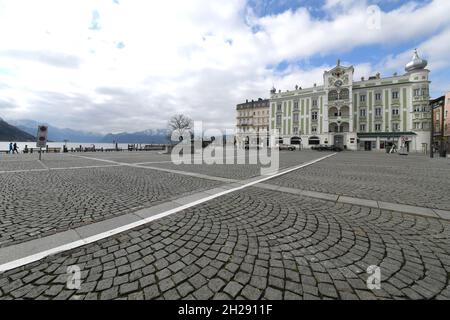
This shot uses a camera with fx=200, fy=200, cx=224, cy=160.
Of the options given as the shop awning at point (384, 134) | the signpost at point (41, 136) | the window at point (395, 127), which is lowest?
the signpost at point (41, 136)

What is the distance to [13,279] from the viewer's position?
89.0 inches

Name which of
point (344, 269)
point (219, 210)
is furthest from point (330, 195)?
point (344, 269)

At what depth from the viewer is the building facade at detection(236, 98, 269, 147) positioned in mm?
74844

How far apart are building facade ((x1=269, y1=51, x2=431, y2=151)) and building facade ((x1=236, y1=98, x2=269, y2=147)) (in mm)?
13019

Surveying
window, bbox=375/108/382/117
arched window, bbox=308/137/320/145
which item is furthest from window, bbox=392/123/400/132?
arched window, bbox=308/137/320/145

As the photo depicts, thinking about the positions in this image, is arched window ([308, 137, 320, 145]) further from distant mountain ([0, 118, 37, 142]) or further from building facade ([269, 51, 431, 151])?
distant mountain ([0, 118, 37, 142])

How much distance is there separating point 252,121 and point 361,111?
37.7m

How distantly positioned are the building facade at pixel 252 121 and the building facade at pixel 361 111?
13019 millimetres

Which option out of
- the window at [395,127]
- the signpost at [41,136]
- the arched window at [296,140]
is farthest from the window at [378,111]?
the signpost at [41,136]

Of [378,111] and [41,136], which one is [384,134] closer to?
[378,111]

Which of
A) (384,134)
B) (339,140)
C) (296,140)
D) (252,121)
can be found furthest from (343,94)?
(252,121)

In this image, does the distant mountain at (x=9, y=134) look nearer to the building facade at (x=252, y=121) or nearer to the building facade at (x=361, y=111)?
the building facade at (x=252, y=121)

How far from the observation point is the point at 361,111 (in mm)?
53938

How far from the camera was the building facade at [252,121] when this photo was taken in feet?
246
